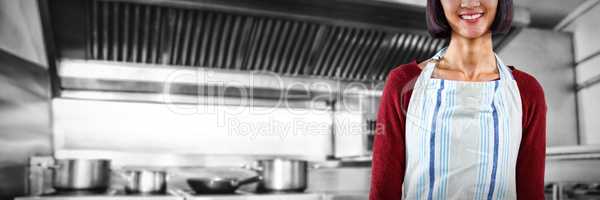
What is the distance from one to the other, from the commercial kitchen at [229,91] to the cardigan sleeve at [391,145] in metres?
1.20

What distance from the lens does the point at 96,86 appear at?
2.45m

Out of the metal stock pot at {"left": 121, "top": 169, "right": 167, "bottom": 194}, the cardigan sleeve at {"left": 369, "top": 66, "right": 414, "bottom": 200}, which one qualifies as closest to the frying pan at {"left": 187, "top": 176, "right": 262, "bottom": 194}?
the metal stock pot at {"left": 121, "top": 169, "right": 167, "bottom": 194}

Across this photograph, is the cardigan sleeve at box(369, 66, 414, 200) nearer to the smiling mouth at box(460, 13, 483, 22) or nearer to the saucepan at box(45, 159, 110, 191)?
the smiling mouth at box(460, 13, 483, 22)

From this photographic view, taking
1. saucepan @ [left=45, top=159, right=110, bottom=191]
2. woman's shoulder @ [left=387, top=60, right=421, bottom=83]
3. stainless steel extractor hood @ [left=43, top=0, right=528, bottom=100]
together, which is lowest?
saucepan @ [left=45, top=159, right=110, bottom=191]

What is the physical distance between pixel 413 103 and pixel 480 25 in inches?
7.2

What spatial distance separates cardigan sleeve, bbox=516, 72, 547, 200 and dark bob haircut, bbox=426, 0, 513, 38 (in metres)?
0.14

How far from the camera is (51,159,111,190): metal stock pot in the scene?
1954mm

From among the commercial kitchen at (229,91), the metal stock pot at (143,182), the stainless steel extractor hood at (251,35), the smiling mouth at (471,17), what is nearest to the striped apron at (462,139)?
the smiling mouth at (471,17)

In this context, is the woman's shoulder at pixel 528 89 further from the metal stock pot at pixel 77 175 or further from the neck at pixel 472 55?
the metal stock pot at pixel 77 175

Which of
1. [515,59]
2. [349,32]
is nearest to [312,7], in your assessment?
[349,32]

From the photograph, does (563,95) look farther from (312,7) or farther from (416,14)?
(312,7)

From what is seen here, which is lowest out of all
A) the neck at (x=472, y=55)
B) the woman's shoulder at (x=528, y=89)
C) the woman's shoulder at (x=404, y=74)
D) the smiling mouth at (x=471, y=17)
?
the woman's shoulder at (x=528, y=89)

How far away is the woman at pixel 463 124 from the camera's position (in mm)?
843

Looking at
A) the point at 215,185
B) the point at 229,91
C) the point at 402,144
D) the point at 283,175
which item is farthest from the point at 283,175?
the point at 402,144
